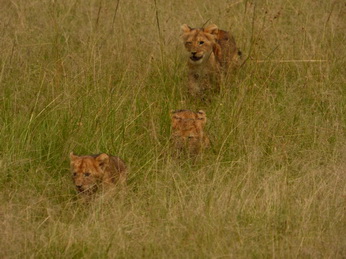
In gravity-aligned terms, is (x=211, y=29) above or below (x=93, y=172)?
above

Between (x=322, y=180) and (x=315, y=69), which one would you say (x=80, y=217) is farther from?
(x=315, y=69)

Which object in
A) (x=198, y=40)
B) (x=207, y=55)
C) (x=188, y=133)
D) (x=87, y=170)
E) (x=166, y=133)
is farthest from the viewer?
(x=207, y=55)

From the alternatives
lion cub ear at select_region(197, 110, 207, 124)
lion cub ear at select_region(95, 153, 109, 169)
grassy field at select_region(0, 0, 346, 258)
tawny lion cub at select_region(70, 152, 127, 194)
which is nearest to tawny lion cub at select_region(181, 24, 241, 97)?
grassy field at select_region(0, 0, 346, 258)

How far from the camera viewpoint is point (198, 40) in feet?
35.2

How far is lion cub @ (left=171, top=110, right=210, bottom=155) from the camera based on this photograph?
29.0 feet

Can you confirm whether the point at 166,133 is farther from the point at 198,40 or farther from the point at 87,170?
the point at 198,40

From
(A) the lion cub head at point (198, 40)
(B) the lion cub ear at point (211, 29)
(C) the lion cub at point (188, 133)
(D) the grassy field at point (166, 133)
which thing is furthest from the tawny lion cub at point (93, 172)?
(B) the lion cub ear at point (211, 29)

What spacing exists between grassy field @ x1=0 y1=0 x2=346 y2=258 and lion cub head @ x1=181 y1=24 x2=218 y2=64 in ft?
0.64

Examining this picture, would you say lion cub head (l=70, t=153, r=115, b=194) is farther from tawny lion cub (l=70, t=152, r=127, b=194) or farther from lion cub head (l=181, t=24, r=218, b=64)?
lion cub head (l=181, t=24, r=218, b=64)

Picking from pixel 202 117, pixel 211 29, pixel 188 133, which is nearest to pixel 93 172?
pixel 188 133

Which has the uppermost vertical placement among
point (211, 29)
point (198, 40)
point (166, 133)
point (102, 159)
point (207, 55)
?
point (211, 29)

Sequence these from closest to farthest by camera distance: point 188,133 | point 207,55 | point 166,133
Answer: point 188,133 → point 166,133 → point 207,55

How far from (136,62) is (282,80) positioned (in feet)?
5.43

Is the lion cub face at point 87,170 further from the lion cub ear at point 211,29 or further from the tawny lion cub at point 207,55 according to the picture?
the lion cub ear at point 211,29
